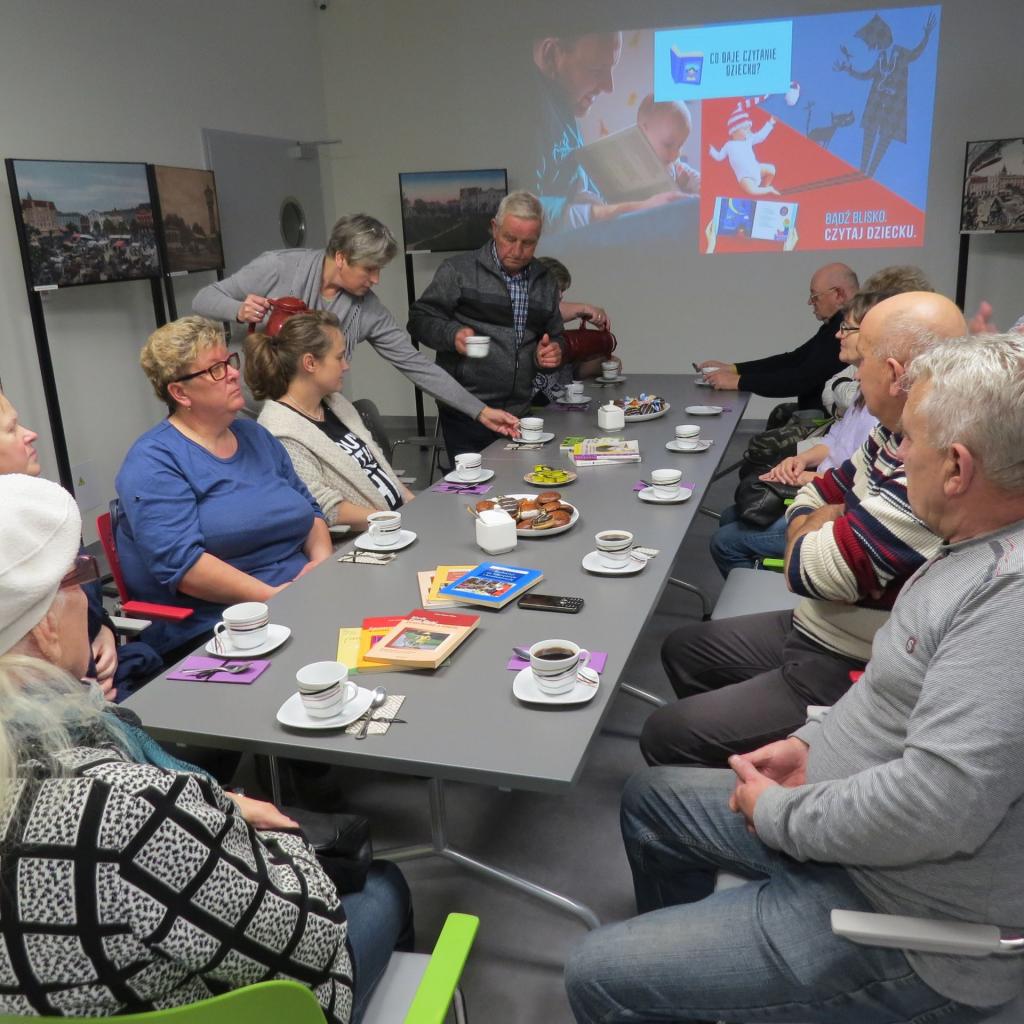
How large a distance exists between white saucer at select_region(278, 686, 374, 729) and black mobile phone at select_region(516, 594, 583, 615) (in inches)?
18.0

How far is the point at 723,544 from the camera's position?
10.5 feet

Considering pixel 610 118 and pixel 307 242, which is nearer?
pixel 610 118

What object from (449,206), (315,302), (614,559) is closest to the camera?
(614,559)

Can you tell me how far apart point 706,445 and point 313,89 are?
15.9 feet

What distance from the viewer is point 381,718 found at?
152cm

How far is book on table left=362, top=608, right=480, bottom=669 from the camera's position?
167 centimetres

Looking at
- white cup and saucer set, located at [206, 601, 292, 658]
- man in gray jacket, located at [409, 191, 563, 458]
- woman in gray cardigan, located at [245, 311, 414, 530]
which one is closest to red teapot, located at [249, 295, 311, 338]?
woman in gray cardigan, located at [245, 311, 414, 530]

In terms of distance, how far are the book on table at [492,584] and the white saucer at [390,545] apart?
275 millimetres

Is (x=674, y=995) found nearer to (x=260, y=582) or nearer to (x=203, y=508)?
(x=260, y=582)

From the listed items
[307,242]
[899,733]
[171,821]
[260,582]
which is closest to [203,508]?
[260,582]

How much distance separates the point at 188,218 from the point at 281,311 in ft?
7.19

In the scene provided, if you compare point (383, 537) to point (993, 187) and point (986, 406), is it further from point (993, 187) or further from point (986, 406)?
point (993, 187)

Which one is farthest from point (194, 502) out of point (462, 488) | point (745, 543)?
point (745, 543)

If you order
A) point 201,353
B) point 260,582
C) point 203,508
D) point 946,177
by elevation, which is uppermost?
point 946,177
